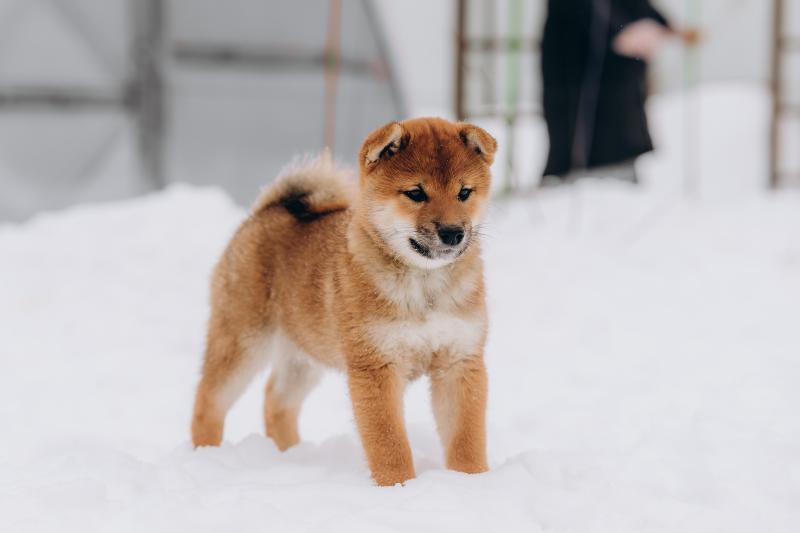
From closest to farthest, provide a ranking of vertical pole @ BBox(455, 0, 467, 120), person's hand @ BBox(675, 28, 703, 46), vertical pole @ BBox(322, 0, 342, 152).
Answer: person's hand @ BBox(675, 28, 703, 46) → vertical pole @ BBox(322, 0, 342, 152) → vertical pole @ BBox(455, 0, 467, 120)

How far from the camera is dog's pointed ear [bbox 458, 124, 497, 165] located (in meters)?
2.48

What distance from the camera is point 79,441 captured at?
3.01 meters

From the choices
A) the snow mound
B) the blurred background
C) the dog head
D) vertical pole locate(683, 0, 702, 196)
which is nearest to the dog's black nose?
the dog head

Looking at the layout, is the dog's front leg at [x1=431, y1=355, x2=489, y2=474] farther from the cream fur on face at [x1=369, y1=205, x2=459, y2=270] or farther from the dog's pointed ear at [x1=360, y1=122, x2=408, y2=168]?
the dog's pointed ear at [x1=360, y1=122, x2=408, y2=168]

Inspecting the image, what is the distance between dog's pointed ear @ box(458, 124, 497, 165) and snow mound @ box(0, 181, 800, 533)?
2.72ft

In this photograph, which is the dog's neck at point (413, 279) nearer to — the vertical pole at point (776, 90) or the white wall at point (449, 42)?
the white wall at point (449, 42)

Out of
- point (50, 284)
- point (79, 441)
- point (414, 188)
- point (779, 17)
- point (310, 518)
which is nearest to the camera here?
point (310, 518)

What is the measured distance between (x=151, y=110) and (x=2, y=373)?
11.3ft

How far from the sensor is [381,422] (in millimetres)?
2432

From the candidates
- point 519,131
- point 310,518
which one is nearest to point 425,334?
point 310,518

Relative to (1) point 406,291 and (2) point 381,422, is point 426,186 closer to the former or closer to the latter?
(1) point 406,291

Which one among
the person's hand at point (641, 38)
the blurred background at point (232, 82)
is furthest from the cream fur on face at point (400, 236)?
the person's hand at point (641, 38)

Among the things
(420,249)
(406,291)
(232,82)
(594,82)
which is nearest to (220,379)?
(406,291)

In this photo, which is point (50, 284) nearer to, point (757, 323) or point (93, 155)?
point (93, 155)
